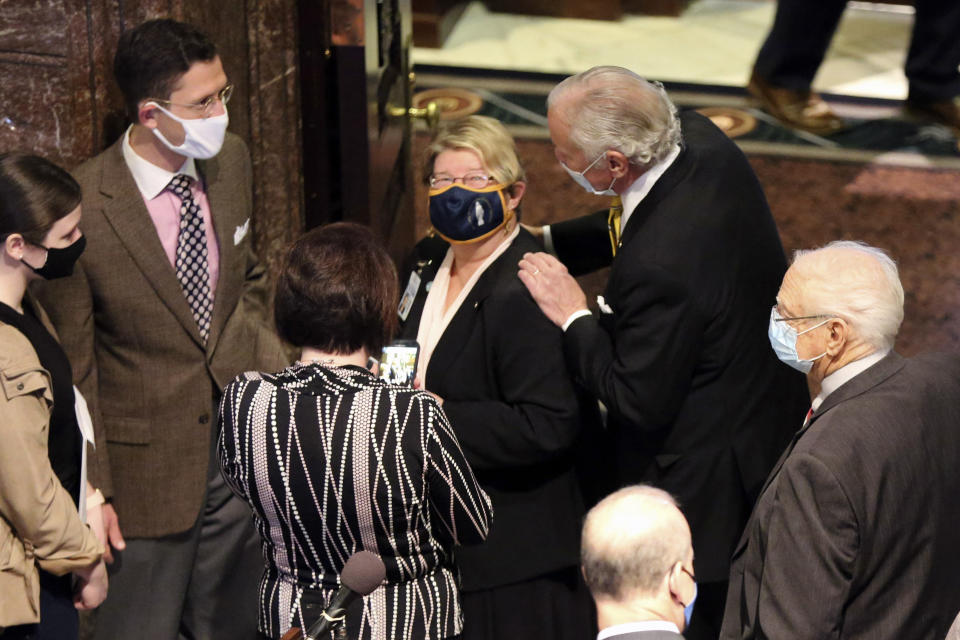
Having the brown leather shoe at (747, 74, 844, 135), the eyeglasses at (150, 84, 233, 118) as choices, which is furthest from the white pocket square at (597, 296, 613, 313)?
the brown leather shoe at (747, 74, 844, 135)

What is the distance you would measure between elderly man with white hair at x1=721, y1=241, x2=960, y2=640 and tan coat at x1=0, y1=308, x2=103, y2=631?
1457 mm

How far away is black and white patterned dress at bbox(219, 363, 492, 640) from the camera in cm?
246

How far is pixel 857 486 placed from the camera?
2.44 meters

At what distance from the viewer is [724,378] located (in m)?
3.15

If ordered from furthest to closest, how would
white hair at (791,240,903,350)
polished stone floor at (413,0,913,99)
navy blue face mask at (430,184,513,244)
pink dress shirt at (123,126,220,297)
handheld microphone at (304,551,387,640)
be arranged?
polished stone floor at (413,0,913,99)
pink dress shirt at (123,126,220,297)
navy blue face mask at (430,184,513,244)
white hair at (791,240,903,350)
handheld microphone at (304,551,387,640)

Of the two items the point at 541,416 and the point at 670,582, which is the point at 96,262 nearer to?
the point at 541,416

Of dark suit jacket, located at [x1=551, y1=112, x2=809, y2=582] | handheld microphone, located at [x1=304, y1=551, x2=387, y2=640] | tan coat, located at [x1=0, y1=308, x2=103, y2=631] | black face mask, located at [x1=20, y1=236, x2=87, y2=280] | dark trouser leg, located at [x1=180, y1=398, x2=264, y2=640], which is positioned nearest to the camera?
handheld microphone, located at [x1=304, y1=551, x2=387, y2=640]

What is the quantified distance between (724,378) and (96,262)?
1529mm

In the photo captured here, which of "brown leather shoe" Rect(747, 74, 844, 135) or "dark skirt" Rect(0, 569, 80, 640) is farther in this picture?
"brown leather shoe" Rect(747, 74, 844, 135)

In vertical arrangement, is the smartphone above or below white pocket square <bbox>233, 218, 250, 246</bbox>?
below

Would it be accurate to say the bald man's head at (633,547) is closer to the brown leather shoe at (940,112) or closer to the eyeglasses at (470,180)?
the eyeglasses at (470,180)

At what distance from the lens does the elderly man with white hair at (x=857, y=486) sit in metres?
2.46

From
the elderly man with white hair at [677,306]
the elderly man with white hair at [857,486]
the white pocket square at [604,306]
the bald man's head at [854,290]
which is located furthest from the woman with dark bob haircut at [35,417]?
the bald man's head at [854,290]

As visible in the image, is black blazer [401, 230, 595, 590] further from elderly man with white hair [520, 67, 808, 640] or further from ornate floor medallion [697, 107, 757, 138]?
ornate floor medallion [697, 107, 757, 138]
